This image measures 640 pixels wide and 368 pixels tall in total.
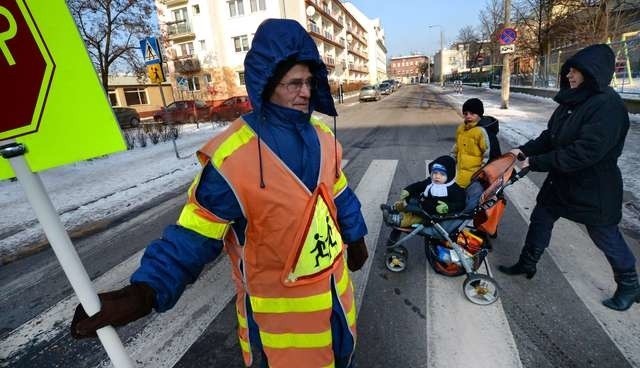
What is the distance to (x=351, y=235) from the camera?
1.72 m

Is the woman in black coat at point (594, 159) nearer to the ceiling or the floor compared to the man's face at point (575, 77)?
nearer to the floor

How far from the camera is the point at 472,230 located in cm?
315

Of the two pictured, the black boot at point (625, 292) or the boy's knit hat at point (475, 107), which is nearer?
the black boot at point (625, 292)

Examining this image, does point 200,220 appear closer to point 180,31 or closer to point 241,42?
point 241,42

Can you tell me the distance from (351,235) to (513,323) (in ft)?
5.61

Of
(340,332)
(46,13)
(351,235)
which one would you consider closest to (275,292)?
(340,332)

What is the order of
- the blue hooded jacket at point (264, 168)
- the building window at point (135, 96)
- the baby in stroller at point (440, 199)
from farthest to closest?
1. the building window at point (135, 96)
2. the baby in stroller at point (440, 199)
3. the blue hooded jacket at point (264, 168)

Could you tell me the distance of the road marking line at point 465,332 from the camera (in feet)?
7.21

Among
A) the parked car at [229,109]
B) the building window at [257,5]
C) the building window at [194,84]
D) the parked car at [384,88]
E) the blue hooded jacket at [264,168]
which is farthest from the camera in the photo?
the parked car at [384,88]

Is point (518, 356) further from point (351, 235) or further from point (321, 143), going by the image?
point (321, 143)

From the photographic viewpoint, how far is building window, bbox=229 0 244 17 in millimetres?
33750

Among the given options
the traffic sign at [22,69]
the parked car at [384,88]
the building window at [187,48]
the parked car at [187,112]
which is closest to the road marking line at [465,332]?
the traffic sign at [22,69]

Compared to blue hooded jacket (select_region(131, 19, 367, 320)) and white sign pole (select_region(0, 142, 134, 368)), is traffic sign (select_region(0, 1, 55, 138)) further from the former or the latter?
blue hooded jacket (select_region(131, 19, 367, 320))

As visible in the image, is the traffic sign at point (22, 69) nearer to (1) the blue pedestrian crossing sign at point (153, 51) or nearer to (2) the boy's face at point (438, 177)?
(2) the boy's face at point (438, 177)
